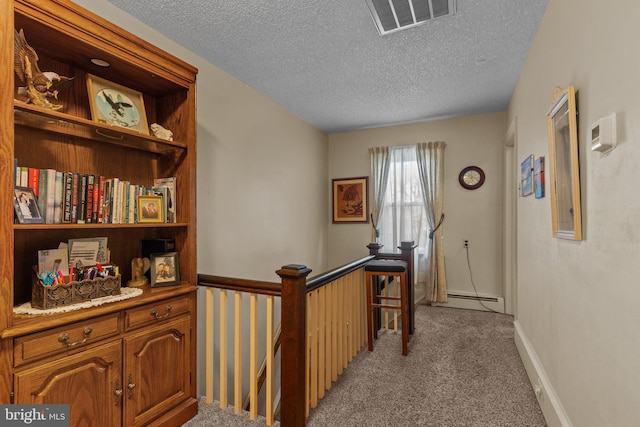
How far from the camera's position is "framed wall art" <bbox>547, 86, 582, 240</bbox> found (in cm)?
144

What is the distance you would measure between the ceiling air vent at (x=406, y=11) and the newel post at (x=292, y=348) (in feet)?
5.62

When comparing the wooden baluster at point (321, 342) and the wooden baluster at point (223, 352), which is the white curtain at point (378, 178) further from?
the wooden baluster at point (223, 352)

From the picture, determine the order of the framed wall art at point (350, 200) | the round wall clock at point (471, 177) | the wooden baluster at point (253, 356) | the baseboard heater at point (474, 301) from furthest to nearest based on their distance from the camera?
the framed wall art at point (350, 200) < the round wall clock at point (471, 177) < the baseboard heater at point (474, 301) < the wooden baluster at point (253, 356)

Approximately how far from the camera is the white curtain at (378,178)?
4.60m

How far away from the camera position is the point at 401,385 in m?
2.27

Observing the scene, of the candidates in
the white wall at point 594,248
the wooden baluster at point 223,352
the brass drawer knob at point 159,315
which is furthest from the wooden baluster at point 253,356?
the white wall at point 594,248

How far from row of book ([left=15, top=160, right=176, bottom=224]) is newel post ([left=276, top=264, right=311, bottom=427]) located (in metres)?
0.95

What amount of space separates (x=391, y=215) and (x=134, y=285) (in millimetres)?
3489

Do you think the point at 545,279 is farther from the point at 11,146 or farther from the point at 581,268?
the point at 11,146

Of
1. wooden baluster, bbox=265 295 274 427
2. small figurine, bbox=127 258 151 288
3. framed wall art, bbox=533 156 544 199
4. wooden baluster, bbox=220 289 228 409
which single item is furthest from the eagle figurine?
framed wall art, bbox=533 156 544 199

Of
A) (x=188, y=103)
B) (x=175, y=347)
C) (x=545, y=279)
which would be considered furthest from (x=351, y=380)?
(x=188, y=103)

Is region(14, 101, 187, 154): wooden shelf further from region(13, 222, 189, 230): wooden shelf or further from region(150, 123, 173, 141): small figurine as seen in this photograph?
region(13, 222, 189, 230): wooden shelf

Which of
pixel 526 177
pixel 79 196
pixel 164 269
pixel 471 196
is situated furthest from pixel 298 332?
pixel 471 196

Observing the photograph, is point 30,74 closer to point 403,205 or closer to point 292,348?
point 292,348
